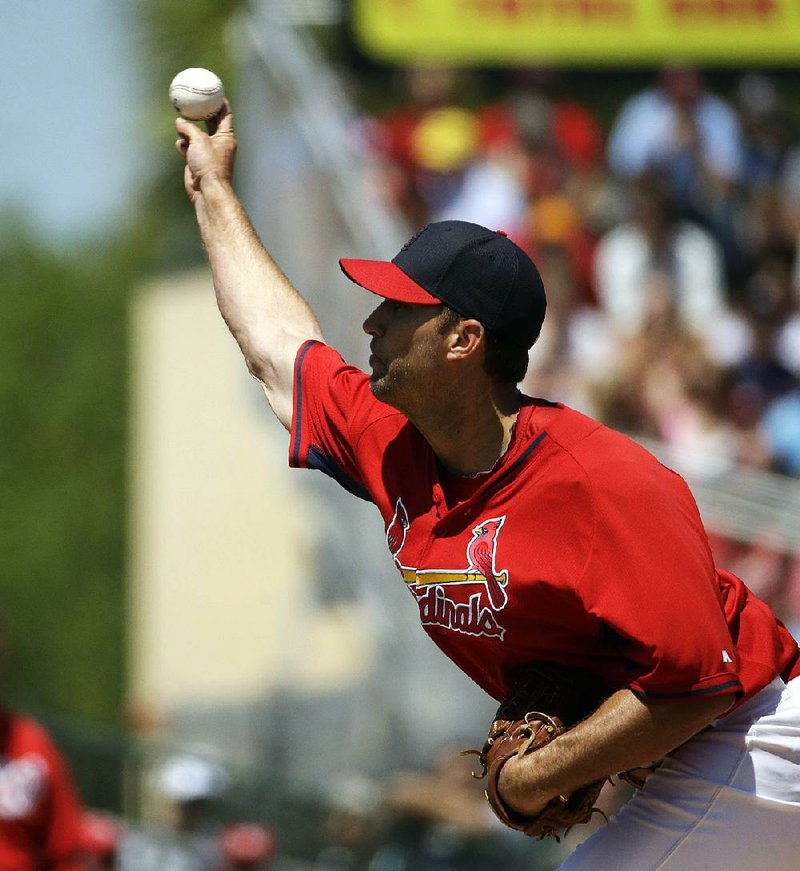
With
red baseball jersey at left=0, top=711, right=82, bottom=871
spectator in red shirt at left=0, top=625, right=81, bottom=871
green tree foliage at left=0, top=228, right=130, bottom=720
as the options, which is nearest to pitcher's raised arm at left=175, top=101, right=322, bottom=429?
spectator in red shirt at left=0, top=625, right=81, bottom=871

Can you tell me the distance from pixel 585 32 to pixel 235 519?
197 inches

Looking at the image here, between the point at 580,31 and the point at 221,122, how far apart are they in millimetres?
8796

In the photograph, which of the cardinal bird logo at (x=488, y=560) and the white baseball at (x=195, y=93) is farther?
the white baseball at (x=195, y=93)

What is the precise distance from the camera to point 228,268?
13.0 feet

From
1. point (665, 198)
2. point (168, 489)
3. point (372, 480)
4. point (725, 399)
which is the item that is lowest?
point (168, 489)

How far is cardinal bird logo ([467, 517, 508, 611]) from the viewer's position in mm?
3133

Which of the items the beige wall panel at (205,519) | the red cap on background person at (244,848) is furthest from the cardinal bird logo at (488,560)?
the beige wall panel at (205,519)

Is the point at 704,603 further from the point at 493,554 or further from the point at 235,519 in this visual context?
the point at 235,519

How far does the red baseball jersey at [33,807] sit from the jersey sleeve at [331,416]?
3001mm

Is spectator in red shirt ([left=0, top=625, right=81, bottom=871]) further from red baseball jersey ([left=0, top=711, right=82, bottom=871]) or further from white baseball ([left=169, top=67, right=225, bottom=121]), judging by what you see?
white baseball ([left=169, top=67, right=225, bottom=121])

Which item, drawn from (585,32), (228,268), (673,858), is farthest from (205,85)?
(585,32)

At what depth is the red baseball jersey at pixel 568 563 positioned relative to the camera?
294cm

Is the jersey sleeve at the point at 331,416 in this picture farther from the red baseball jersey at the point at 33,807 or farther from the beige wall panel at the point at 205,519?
the beige wall panel at the point at 205,519

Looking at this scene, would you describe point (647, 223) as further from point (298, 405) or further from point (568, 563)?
point (568, 563)
